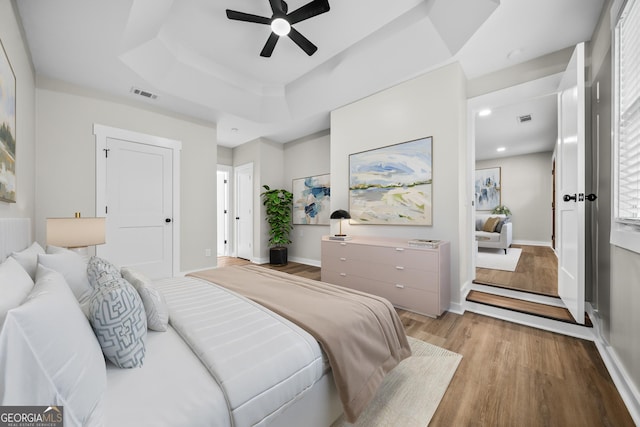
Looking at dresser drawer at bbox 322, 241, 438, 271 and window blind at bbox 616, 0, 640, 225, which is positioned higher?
window blind at bbox 616, 0, 640, 225

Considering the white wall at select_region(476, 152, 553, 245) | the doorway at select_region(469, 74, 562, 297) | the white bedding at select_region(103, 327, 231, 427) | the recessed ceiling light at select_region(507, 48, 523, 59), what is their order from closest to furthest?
the white bedding at select_region(103, 327, 231, 427) → the recessed ceiling light at select_region(507, 48, 523, 59) → the doorway at select_region(469, 74, 562, 297) → the white wall at select_region(476, 152, 553, 245)

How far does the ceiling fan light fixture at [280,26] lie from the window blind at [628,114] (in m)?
2.30

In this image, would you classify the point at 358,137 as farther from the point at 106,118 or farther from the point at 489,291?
the point at 106,118

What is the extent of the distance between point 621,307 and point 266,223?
4.91 m

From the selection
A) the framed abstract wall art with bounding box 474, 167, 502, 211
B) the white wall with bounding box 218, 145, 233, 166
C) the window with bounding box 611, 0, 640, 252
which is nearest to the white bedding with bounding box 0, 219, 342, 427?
the window with bounding box 611, 0, 640, 252

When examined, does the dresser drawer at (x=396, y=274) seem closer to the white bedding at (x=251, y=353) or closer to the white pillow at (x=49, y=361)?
the white bedding at (x=251, y=353)

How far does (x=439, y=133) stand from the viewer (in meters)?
2.81

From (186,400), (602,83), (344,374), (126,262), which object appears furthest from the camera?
(126,262)

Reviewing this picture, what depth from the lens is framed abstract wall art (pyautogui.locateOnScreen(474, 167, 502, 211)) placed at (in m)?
6.84

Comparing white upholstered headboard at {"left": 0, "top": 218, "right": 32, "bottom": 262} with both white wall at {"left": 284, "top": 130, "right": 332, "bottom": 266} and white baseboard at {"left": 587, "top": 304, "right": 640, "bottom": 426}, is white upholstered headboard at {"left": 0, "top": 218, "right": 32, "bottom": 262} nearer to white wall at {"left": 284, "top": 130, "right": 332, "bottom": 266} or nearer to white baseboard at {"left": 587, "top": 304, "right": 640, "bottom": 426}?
white baseboard at {"left": 587, "top": 304, "right": 640, "bottom": 426}

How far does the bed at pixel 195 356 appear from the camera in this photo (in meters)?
0.59

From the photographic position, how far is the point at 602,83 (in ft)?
6.35

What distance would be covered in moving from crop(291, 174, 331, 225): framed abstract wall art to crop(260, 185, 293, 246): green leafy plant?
6.7 inches

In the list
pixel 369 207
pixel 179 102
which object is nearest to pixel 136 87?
pixel 179 102
